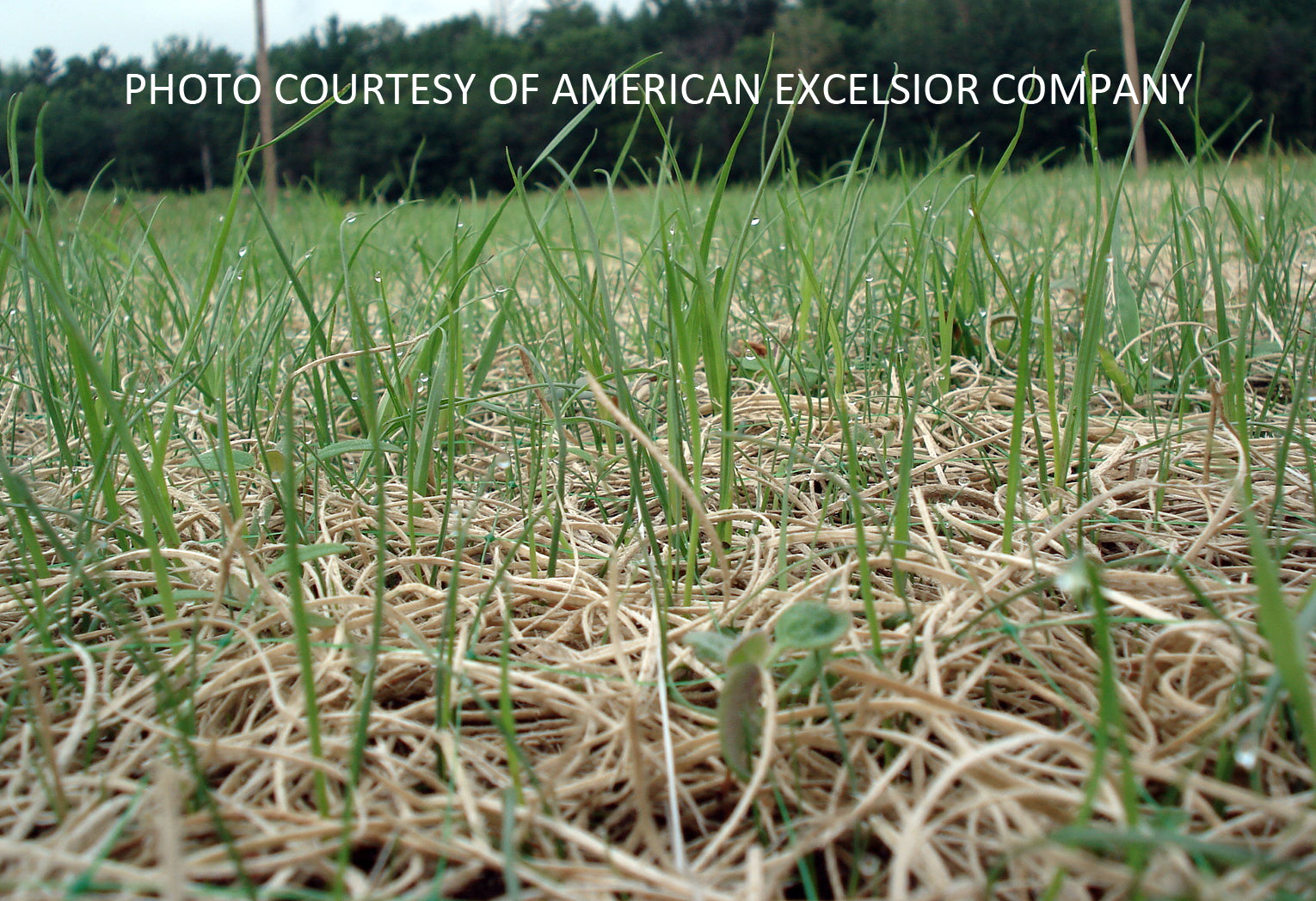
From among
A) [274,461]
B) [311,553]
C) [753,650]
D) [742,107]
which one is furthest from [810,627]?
[742,107]

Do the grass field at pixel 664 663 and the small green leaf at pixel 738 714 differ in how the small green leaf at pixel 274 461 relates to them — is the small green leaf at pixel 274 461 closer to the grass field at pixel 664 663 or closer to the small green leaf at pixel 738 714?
the grass field at pixel 664 663

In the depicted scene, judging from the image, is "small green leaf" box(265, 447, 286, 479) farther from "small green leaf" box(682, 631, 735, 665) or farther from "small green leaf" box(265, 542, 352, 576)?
"small green leaf" box(682, 631, 735, 665)

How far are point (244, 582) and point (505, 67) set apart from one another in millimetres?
21043

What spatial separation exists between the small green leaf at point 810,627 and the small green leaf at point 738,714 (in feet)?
0.08

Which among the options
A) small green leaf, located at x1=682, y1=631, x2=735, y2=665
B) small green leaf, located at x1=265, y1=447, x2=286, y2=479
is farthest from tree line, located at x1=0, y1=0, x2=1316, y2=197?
small green leaf, located at x1=682, y1=631, x2=735, y2=665

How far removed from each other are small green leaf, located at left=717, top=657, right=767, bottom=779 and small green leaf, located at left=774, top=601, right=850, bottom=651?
0.08 ft

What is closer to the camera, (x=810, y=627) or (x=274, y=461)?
(x=810, y=627)

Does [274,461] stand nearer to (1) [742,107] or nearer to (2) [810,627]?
(2) [810,627]

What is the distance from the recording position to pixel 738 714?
1.36ft

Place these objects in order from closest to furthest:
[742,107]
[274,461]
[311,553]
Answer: [311,553] → [274,461] → [742,107]

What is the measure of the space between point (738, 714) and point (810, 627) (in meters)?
0.06

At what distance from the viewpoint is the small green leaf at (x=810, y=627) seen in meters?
0.42

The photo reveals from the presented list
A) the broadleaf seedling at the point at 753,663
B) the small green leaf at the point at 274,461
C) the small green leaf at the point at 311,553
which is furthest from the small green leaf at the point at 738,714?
the small green leaf at the point at 274,461

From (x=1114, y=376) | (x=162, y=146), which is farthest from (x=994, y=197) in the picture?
(x=162, y=146)
